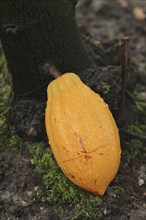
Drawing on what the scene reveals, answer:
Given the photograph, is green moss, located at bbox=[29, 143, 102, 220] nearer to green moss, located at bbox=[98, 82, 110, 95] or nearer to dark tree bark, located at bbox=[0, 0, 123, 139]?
dark tree bark, located at bbox=[0, 0, 123, 139]

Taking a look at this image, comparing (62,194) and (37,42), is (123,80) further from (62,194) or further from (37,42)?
(62,194)

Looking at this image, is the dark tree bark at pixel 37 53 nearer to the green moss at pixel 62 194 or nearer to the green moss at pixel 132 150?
the green moss at pixel 62 194

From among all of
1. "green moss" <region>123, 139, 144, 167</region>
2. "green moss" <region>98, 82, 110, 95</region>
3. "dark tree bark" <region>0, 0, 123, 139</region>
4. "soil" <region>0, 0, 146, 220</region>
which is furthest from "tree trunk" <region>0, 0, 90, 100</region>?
"green moss" <region>123, 139, 144, 167</region>

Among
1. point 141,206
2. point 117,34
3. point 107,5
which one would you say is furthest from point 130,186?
point 107,5

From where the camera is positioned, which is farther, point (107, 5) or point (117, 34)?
point (107, 5)

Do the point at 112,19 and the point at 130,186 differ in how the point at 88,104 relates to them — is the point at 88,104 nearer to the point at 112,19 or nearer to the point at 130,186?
the point at 130,186
